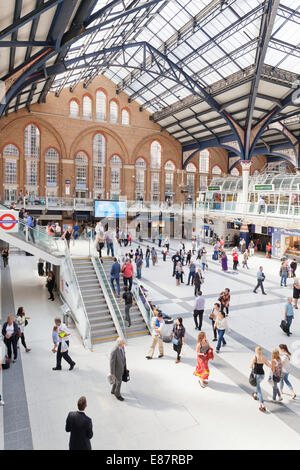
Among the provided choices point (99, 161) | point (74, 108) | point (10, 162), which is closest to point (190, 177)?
point (99, 161)

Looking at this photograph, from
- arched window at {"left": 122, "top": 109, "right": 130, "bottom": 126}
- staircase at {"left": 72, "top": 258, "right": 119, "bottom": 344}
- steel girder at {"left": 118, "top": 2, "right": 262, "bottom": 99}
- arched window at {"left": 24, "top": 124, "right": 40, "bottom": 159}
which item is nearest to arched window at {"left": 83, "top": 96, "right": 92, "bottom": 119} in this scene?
arched window at {"left": 122, "top": 109, "right": 130, "bottom": 126}

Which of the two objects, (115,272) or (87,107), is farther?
(87,107)

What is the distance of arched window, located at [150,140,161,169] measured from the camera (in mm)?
37144

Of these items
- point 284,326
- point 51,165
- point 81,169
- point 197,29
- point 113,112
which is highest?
point 197,29

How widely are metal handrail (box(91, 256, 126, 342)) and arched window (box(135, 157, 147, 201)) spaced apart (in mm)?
24439

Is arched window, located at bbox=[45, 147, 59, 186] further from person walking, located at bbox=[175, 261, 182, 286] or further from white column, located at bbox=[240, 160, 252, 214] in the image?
person walking, located at bbox=[175, 261, 182, 286]

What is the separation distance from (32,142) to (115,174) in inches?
360

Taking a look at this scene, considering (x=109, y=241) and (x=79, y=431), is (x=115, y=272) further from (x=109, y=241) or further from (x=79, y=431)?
(x=79, y=431)

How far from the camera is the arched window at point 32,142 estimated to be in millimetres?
30875

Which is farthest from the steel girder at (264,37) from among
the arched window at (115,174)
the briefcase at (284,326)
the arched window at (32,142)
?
the arched window at (32,142)

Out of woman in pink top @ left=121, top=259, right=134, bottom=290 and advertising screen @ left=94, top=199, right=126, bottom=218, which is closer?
woman in pink top @ left=121, top=259, right=134, bottom=290

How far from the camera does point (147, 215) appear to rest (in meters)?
32.9
